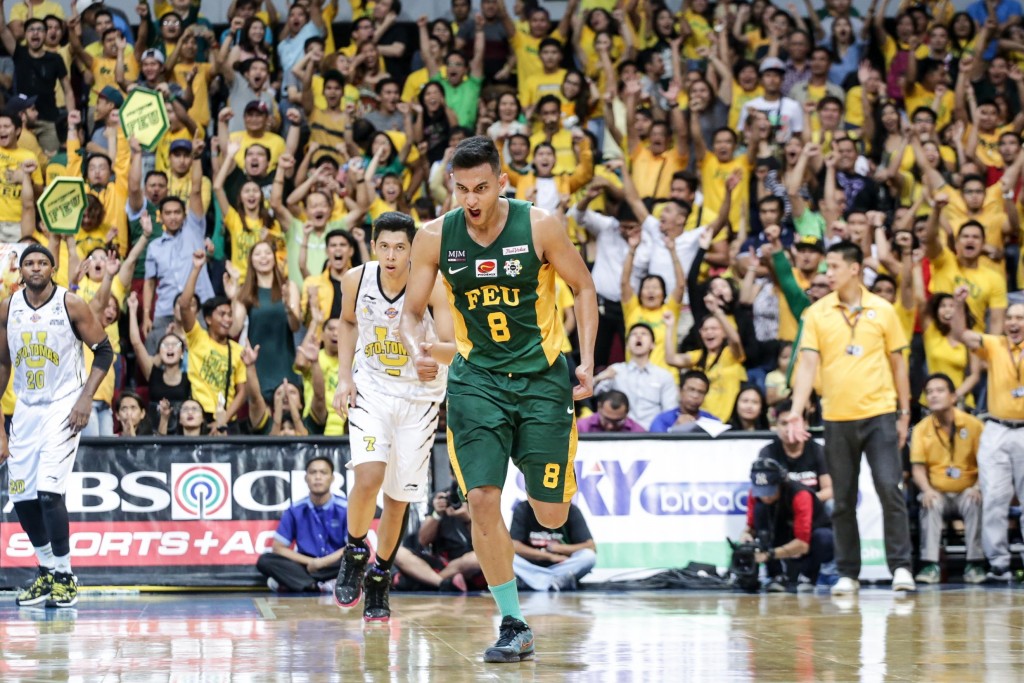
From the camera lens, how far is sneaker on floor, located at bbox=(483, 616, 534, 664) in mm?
6152

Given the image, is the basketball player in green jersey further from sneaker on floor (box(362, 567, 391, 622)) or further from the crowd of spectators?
the crowd of spectators

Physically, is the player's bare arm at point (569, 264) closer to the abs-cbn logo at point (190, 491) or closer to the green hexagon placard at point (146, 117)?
the abs-cbn logo at point (190, 491)

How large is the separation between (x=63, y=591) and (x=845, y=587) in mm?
5758

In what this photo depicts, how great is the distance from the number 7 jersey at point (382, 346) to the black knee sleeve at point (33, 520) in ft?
9.40

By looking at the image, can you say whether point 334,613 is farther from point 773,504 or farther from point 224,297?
point 224,297

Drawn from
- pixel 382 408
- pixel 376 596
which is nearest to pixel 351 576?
pixel 376 596

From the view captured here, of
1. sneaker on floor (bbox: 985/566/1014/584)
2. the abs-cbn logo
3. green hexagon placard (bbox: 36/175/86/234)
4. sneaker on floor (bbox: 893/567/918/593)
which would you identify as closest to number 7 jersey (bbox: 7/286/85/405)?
the abs-cbn logo

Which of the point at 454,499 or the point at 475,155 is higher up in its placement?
the point at 475,155

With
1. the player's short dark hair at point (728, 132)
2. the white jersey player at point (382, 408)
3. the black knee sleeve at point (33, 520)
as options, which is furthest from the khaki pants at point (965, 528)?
the black knee sleeve at point (33, 520)

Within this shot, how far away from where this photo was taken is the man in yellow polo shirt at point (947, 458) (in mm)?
11844

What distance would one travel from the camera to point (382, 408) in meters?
8.49

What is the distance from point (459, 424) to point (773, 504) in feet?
17.9

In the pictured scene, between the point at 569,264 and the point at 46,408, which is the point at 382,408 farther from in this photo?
the point at 46,408

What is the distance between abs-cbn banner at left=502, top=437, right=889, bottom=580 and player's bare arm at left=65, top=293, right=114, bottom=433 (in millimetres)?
3477
